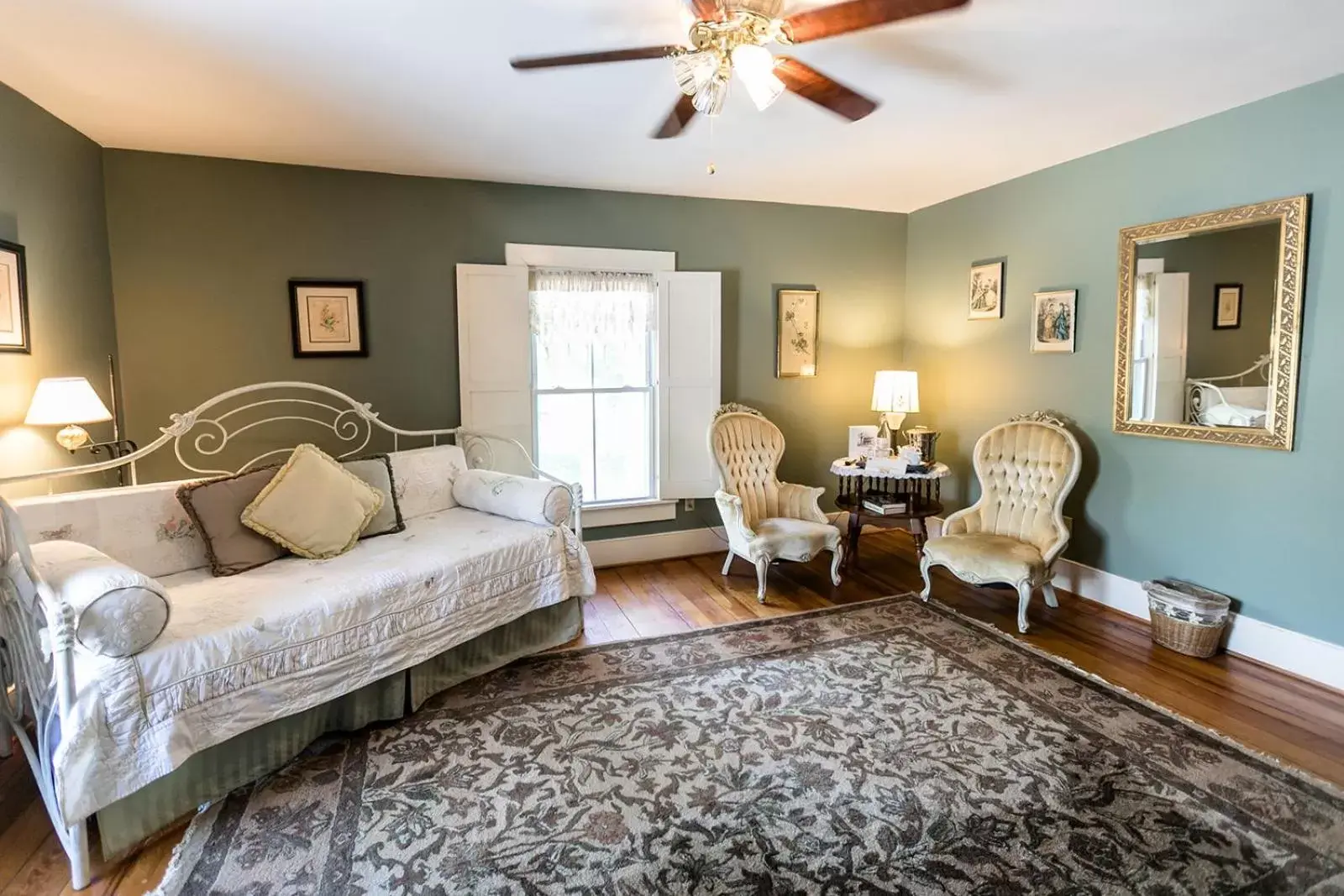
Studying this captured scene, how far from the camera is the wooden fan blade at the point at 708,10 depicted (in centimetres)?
169

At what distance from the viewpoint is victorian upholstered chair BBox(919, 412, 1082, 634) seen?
3.33 meters

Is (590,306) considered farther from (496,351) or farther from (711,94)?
(711,94)

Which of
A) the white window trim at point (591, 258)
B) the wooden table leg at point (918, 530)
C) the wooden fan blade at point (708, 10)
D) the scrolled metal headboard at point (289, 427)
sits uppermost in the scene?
the wooden fan blade at point (708, 10)

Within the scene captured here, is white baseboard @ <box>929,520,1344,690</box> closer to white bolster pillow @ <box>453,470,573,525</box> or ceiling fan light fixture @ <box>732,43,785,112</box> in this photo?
white bolster pillow @ <box>453,470,573,525</box>

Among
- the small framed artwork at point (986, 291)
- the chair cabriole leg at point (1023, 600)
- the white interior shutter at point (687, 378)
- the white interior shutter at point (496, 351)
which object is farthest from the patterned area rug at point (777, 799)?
the small framed artwork at point (986, 291)

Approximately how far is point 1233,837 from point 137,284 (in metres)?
4.86

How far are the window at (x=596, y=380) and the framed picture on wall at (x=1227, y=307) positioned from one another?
2.88 metres

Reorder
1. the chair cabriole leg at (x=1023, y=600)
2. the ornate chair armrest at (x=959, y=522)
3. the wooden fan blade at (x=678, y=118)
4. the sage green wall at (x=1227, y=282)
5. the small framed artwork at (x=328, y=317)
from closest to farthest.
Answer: the wooden fan blade at (x=678, y=118)
the sage green wall at (x=1227, y=282)
the chair cabriole leg at (x=1023, y=600)
the small framed artwork at (x=328, y=317)
the ornate chair armrest at (x=959, y=522)

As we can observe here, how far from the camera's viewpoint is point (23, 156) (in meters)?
2.62

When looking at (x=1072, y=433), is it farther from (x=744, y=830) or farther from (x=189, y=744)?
(x=189, y=744)

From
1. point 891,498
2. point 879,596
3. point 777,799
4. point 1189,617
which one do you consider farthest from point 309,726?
point 1189,617

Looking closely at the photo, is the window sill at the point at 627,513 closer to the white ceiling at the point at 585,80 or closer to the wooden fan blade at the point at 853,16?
the white ceiling at the point at 585,80

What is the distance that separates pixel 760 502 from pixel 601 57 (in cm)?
285

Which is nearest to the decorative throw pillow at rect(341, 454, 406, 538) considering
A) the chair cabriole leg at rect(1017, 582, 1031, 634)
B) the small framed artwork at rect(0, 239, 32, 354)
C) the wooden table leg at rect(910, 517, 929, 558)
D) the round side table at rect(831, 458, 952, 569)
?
the small framed artwork at rect(0, 239, 32, 354)
